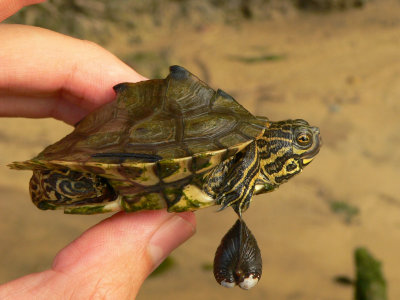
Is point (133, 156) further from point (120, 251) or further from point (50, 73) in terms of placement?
point (50, 73)

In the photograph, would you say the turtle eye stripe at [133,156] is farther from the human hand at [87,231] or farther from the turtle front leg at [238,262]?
the turtle front leg at [238,262]

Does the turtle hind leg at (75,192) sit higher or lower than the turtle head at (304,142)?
lower

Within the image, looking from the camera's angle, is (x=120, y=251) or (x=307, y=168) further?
(x=307, y=168)

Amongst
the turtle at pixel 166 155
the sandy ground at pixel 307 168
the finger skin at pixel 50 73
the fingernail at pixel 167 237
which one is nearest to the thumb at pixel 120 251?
the fingernail at pixel 167 237

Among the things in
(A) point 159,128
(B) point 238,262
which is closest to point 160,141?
(A) point 159,128

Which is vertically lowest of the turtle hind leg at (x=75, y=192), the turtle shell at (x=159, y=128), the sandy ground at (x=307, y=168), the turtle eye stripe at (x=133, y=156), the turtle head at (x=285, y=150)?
the sandy ground at (x=307, y=168)

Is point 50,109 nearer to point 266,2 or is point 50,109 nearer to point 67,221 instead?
point 67,221

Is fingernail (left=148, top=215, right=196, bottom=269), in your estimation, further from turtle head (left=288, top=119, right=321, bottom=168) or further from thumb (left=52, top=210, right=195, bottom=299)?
turtle head (left=288, top=119, right=321, bottom=168)

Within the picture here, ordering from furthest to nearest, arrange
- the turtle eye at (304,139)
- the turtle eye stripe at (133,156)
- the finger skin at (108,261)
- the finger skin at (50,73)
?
the finger skin at (50,73) < the turtle eye at (304,139) < the turtle eye stripe at (133,156) < the finger skin at (108,261)
